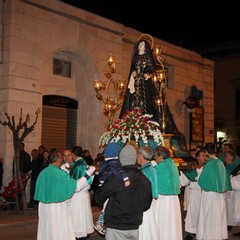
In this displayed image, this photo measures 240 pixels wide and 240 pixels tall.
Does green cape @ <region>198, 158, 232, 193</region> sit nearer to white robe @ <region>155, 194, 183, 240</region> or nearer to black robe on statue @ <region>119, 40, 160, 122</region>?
white robe @ <region>155, 194, 183, 240</region>

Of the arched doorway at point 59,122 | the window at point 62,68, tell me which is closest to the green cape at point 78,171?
the arched doorway at point 59,122

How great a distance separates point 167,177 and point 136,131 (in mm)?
1792

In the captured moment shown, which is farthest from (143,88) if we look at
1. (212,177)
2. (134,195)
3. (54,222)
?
(134,195)

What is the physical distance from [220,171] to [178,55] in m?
16.1

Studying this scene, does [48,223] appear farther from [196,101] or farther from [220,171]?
[196,101]

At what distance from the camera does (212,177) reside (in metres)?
8.42

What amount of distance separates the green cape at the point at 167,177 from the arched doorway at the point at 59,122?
1061 centimetres

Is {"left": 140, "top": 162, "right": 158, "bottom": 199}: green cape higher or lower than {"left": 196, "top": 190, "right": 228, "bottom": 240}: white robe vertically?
higher

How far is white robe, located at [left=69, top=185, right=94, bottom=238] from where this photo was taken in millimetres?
8938

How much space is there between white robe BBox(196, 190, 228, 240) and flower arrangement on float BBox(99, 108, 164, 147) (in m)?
1.55

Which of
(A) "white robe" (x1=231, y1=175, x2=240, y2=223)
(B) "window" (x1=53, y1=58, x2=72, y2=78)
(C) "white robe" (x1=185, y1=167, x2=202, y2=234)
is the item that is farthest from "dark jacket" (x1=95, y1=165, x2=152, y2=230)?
(B) "window" (x1=53, y1=58, x2=72, y2=78)

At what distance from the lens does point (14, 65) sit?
15.6 meters

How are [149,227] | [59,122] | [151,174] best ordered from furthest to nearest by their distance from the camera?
[59,122] < [149,227] < [151,174]

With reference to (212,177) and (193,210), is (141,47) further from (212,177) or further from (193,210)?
(193,210)
